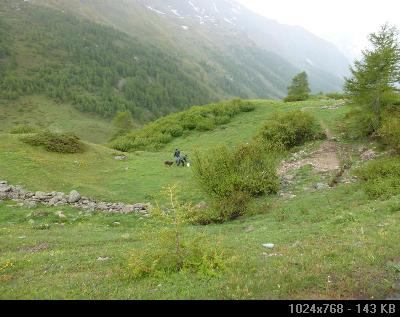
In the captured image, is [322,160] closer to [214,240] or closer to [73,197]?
[214,240]

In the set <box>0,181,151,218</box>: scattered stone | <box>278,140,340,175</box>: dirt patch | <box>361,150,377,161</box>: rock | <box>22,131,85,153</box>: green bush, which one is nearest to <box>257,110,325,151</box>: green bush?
<box>278,140,340,175</box>: dirt patch

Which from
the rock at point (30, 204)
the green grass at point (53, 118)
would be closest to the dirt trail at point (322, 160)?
the rock at point (30, 204)

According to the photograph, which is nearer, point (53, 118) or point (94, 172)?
point (94, 172)

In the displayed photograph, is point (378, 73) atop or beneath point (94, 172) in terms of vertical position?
atop

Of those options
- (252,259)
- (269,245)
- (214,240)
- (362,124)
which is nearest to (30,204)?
(214,240)

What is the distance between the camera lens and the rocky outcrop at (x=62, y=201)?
29.0m

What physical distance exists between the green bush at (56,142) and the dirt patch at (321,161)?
2317 cm

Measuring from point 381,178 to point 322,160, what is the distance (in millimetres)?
11575

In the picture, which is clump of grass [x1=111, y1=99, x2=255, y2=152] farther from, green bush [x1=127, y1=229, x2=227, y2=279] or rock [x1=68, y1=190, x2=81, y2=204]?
green bush [x1=127, y1=229, x2=227, y2=279]

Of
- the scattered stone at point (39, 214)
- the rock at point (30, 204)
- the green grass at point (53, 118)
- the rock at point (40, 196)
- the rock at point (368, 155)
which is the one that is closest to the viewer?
the scattered stone at point (39, 214)

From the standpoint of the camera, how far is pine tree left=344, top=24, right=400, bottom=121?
37.0 metres

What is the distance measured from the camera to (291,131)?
139 ft

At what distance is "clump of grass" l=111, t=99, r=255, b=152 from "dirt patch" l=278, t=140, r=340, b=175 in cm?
2292

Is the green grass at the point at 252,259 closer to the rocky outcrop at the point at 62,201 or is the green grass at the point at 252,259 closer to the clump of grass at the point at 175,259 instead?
the clump of grass at the point at 175,259
